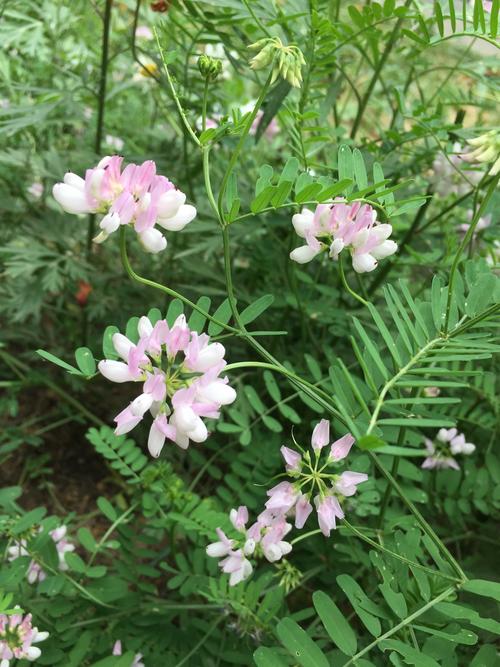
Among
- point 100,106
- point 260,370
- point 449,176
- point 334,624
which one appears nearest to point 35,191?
point 100,106

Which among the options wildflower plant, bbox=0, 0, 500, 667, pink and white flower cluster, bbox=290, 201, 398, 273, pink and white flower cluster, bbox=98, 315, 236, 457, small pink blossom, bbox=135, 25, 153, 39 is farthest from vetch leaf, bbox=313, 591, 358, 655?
small pink blossom, bbox=135, 25, 153, 39

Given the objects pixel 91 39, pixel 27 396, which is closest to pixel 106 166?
pixel 27 396

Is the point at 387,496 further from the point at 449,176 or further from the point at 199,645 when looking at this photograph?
the point at 449,176

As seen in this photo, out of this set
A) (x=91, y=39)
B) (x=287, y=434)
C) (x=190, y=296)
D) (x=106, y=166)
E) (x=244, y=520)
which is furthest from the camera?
(x=91, y=39)

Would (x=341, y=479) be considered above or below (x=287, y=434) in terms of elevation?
above

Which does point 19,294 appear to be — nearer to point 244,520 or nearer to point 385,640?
point 244,520

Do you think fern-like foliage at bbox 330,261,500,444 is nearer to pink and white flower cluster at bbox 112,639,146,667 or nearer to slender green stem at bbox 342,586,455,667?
slender green stem at bbox 342,586,455,667


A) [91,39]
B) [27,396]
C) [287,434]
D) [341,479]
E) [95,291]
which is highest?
[91,39]
